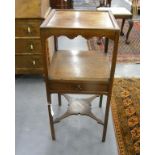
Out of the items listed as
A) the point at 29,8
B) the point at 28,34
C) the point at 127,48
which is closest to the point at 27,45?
the point at 28,34

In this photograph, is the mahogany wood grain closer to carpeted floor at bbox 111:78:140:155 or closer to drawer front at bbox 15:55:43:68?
carpeted floor at bbox 111:78:140:155

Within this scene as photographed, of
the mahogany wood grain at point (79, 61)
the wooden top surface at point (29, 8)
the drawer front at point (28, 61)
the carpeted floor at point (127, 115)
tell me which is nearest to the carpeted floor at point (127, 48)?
the carpeted floor at point (127, 115)

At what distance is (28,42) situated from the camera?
2316mm

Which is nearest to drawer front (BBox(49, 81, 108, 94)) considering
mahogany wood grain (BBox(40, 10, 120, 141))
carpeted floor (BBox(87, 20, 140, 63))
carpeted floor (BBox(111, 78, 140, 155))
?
mahogany wood grain (BBox(40, 10, 120, 141))

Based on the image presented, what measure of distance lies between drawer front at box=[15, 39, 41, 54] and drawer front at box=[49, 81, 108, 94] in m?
0.93

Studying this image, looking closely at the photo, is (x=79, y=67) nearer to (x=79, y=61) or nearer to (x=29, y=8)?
(x=79, y=61)

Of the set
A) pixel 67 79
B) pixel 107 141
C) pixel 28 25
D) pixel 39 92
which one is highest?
pixel 28 25

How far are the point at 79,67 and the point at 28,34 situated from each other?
2.97 feet

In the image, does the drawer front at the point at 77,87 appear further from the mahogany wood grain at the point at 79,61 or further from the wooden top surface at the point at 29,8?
the wooden top surface at the point at 29,8

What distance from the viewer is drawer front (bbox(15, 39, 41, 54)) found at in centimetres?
231

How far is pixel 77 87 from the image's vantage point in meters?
1.53
